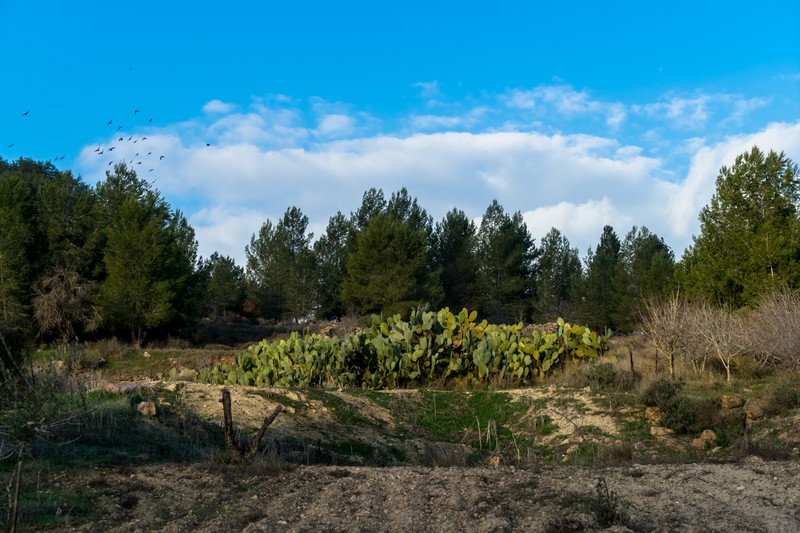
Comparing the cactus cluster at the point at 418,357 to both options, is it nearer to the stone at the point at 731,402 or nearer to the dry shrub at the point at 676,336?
the dry shrub at the point at 676,336

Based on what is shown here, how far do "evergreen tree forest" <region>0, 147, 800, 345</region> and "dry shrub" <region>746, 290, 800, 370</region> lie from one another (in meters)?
9.27

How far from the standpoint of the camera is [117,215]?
130 ft

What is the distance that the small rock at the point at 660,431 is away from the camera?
12586 mm

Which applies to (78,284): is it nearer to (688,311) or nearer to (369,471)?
(688,311)

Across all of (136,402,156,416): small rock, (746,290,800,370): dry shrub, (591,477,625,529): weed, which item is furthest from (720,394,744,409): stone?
(136,402,156,416): small rock

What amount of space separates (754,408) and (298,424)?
8.17 m

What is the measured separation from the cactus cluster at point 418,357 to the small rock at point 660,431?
5.96 m

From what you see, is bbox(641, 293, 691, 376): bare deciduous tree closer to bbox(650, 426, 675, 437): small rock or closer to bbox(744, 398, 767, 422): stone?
bbox(744, 398, 767, 422): stone

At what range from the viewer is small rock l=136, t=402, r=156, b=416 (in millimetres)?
10887

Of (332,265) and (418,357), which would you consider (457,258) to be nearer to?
(332,265)

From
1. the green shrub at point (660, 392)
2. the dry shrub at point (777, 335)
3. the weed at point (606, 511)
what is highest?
the dry shrub at point (777, 335)

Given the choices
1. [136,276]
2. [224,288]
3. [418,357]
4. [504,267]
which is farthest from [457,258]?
[418,357]

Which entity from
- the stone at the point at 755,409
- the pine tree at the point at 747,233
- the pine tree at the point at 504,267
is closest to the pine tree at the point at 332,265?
the pine tree at the point at 504,267

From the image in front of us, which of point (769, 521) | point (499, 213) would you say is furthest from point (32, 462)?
point (499, 213)
